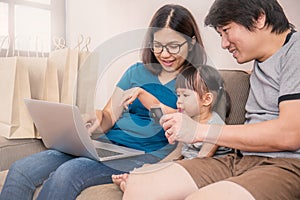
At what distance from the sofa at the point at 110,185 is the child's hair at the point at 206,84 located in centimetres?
3

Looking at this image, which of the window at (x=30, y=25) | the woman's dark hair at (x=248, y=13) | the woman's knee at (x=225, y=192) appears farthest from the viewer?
the window at (x=30, y=25)

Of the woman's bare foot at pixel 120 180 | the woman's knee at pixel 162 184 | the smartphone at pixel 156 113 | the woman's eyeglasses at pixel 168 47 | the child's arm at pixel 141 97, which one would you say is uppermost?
the woman's eyeglasses at pixel 168 47

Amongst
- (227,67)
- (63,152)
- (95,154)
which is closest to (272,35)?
(227,67)

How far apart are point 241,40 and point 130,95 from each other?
47cm

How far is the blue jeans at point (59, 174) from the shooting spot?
1.10m

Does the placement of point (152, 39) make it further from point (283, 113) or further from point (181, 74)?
point (283, 113)

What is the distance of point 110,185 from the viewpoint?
1.12m

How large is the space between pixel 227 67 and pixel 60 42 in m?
1.18

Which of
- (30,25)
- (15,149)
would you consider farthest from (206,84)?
(30,25)

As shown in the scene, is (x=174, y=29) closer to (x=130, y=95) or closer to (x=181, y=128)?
(x=130, y=95)

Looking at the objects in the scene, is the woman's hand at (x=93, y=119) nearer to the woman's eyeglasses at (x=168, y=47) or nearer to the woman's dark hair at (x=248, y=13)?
the woman's eyeglasses at (x=168, y=47)

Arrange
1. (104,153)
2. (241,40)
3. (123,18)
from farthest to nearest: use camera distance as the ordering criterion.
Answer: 1. (123,18)
2. (104,153)
3. (241,40)

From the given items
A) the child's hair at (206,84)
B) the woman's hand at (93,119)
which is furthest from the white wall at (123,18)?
the woman's hand at (93,119)

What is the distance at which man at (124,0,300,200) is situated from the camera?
0.85 metres
